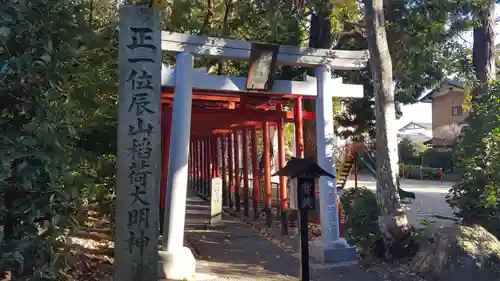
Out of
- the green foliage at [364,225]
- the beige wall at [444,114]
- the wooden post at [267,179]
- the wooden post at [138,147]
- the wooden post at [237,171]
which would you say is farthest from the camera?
the beige wall at [444,114]

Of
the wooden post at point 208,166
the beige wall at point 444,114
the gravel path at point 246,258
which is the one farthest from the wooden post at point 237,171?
the beige wall at point 444,114

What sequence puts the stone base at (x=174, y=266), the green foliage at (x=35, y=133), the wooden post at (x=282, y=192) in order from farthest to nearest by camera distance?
the wooden post at (x=282, y=192), the stone base at (x=174, y=266), the green foliage at (x=35, y=133)

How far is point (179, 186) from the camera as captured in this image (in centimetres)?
708

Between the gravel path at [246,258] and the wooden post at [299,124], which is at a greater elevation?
the wooden post at [299,124]

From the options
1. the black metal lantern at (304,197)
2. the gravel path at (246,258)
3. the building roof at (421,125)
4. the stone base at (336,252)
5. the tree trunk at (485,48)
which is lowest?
the gravel path at (246,258)

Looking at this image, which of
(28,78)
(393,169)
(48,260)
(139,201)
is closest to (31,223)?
(48,260)

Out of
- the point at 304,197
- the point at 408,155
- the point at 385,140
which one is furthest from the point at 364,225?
the point at 408,155

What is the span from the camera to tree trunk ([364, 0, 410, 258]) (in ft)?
24.2

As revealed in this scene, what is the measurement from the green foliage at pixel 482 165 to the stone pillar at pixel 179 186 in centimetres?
500

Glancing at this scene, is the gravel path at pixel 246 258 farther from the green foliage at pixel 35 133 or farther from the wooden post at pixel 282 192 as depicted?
the green foliage at pixel 35 133

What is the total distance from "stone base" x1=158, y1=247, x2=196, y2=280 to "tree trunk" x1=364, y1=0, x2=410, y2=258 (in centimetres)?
316

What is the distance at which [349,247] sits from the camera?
26.2 ft

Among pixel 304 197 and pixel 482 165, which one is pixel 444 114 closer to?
pixel 482 165

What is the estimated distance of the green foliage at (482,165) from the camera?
26.2 ft
